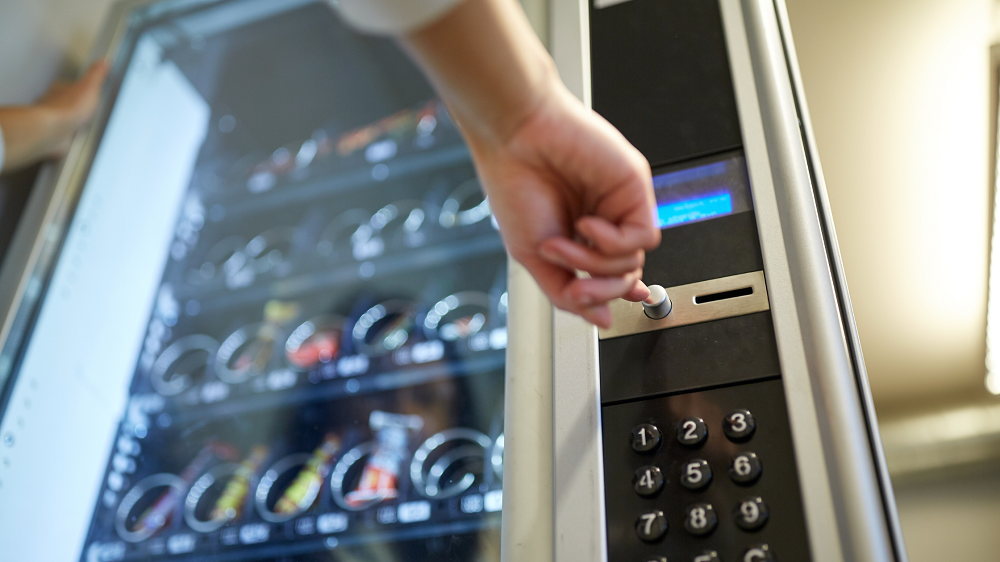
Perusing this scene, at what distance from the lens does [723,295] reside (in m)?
0.70

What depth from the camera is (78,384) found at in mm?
1116

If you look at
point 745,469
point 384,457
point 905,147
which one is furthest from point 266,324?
point 905,147

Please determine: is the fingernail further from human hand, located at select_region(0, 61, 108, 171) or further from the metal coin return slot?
human hand, located at select_region(0, 61, 108, 171)

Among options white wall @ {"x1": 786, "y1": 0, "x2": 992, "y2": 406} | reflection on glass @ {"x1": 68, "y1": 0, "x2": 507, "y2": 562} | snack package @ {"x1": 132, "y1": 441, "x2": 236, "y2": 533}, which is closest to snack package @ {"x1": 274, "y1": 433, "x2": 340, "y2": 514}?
reflection on glass @ {"x1": 68, "y1": 0, "x2": 507, "y2": 562}

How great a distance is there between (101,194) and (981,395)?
1.94m

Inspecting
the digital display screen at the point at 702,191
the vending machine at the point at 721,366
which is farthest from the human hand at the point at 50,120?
the digital display screen at the point at 702,191

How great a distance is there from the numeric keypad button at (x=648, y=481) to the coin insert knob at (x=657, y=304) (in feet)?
0.50

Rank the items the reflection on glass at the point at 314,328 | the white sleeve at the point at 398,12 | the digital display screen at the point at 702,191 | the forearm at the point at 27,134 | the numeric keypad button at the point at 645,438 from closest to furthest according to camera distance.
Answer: the white sleeve at the point at 398,12 → the numeric keypad button at the point at 645,438 → the digital display screen at the point at 702,191 → the reflection on glass at the point at 314,328 → the forearm at the point at 27,134

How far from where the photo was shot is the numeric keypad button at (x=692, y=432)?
619mm

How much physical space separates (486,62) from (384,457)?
2.16 ft

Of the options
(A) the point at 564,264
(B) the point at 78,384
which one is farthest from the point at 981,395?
(B) the point at 78,384

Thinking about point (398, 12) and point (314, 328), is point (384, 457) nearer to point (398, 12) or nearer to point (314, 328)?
point (314, 328)

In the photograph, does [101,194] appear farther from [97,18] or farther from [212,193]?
[97,18]

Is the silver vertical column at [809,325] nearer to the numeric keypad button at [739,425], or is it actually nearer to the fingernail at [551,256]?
the numeric keypad button at [739,425]
